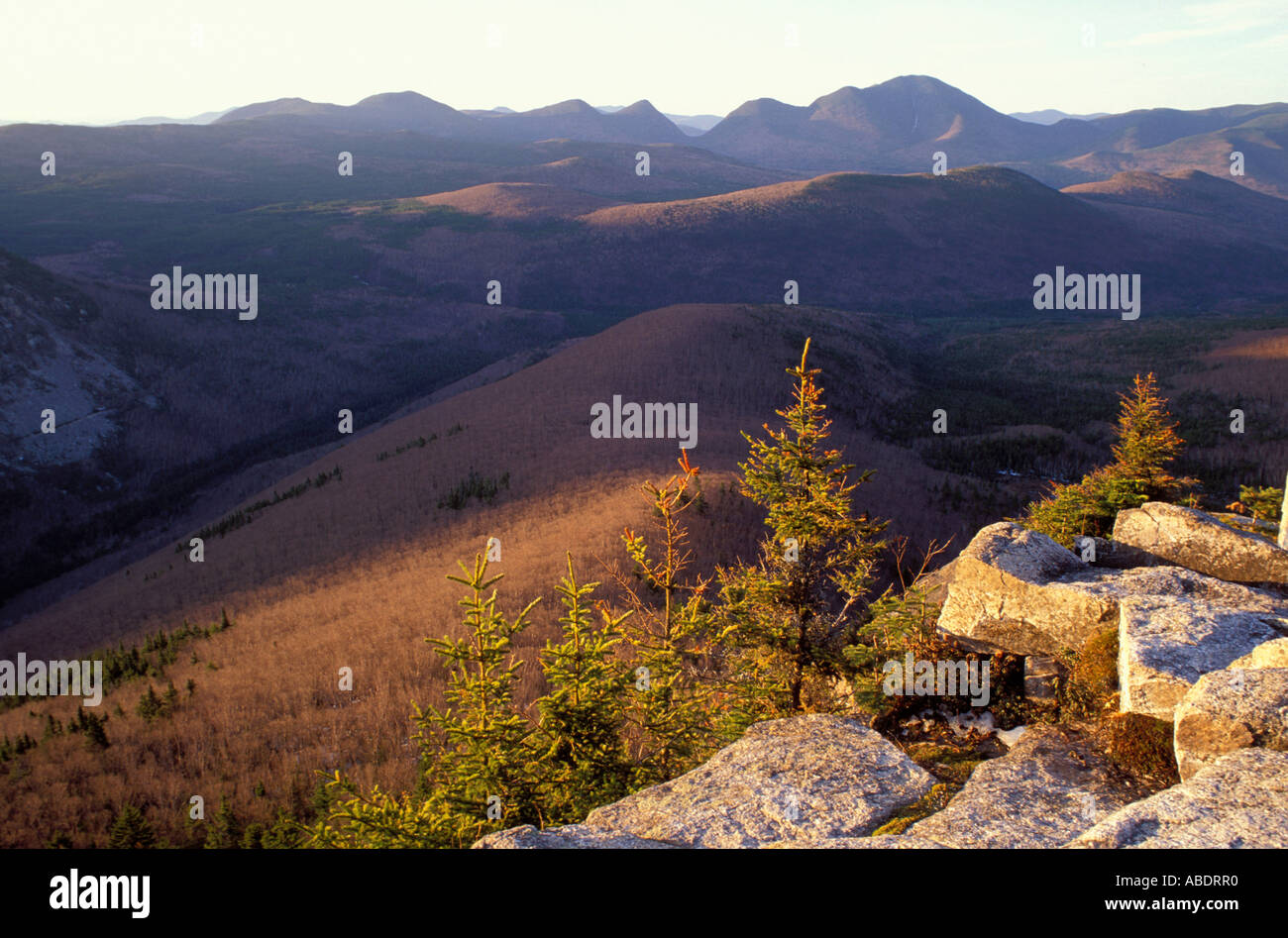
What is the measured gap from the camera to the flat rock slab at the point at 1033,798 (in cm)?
475

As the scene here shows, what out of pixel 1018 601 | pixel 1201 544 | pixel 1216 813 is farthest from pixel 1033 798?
pixel 1201 544

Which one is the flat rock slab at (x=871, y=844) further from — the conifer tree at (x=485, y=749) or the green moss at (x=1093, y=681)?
the green moss at (x=1093, y=681)

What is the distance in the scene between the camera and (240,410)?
154ft

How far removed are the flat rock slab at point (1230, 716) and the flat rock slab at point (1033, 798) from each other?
1.77 ft

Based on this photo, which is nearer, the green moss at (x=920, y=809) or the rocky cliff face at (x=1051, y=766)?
the rocky cliff face at (x=1051, y=766)

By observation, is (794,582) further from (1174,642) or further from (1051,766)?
(1174,642)

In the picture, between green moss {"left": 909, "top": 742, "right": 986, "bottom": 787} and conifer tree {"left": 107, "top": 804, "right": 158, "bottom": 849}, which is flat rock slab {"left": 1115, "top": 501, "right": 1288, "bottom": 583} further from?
conifer tree {"left": 107, "top": 804, "right": 158, "bottom": 849}

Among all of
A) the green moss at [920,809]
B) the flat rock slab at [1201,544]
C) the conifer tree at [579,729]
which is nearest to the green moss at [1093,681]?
the green moss at [920,809]

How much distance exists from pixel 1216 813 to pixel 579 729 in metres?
4.50

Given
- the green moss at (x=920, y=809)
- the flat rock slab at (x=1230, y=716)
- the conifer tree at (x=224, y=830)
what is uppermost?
the flat rock slab at (x=1230, y=716)

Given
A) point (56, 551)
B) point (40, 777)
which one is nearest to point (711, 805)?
point (40, 777)

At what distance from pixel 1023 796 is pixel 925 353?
59745 mm

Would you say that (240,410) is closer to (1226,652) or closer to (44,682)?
(44,682)

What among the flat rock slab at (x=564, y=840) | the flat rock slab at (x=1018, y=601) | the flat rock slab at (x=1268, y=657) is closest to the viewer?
the flat rock slab at (x=564, y=840)
